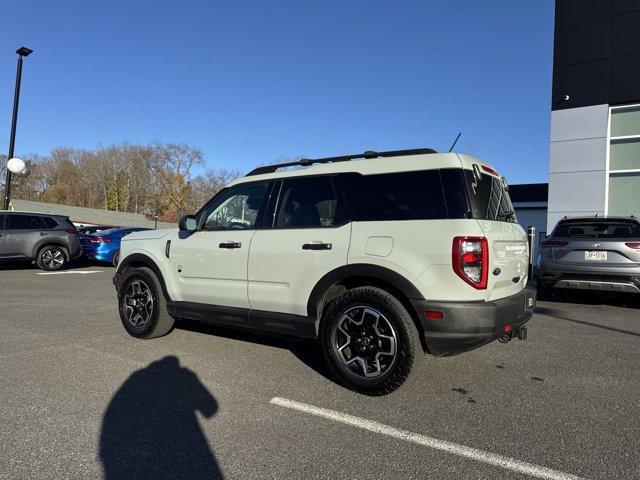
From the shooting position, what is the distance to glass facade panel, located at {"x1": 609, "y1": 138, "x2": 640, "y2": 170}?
1314 centimetres

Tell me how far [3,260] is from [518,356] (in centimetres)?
1344

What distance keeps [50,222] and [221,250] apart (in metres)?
11.5

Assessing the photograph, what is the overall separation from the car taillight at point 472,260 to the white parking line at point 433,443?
1.15 meters

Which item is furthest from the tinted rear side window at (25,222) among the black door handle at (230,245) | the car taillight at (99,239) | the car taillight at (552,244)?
the car taillight at (552,244)

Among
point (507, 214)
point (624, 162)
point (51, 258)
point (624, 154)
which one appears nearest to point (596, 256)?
point (507, 214)

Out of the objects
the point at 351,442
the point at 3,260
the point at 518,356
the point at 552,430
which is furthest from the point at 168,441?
the point at 3,260

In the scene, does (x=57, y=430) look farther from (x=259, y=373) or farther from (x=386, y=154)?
(x=386, y=154)

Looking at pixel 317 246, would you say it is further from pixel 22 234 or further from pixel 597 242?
pixel 22 234

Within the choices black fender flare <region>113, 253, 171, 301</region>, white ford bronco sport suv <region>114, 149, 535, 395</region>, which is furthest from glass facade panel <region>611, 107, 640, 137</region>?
black fender flare <region>113, 253, 171, 301</region>

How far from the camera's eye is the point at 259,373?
4328 mm

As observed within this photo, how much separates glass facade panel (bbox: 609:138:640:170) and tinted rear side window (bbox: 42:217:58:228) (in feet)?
53.3

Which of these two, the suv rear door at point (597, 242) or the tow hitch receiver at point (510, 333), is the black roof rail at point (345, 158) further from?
the suv rear door at point (597, 242)

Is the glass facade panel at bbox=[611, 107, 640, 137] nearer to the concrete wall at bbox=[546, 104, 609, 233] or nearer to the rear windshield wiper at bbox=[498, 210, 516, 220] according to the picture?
the concrete wall at bbox=[546, 104, 609, 233]

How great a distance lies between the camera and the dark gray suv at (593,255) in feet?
24.1
